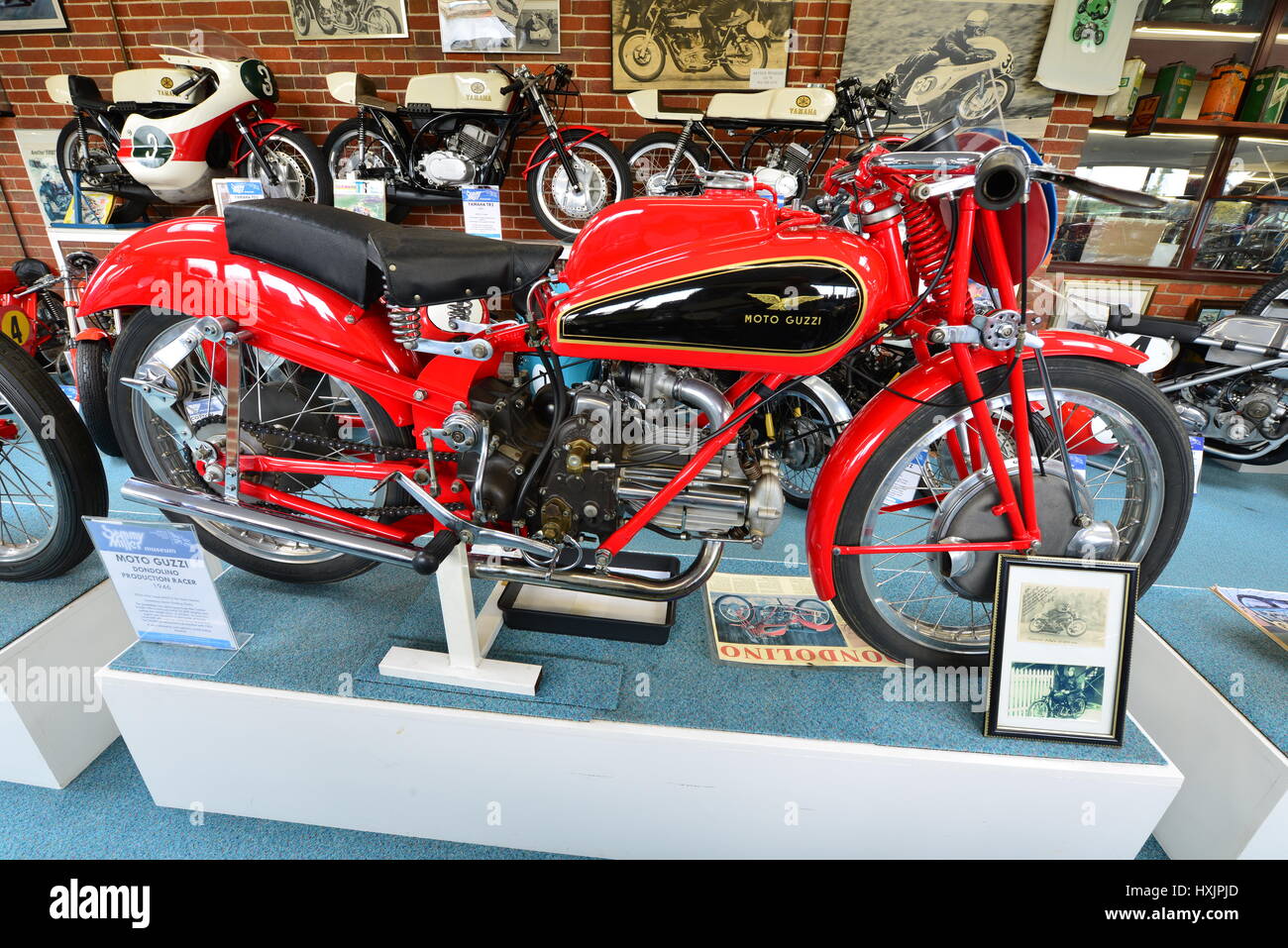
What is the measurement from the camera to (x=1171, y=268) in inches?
146

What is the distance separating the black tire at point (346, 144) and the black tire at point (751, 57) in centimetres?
182

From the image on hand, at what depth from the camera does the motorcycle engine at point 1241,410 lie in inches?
114

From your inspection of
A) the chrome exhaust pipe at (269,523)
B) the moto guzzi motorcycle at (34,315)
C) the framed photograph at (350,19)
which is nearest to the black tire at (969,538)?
the chrome exhaust pipe at (269,523)

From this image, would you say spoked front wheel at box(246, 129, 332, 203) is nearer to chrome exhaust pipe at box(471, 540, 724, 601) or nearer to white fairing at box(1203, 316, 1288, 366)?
chrome exhaust pipe at box(471, 540, 724, 601)

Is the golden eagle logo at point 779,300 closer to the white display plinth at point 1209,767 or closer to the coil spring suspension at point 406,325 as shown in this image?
the coil spring suspension at point 406,325

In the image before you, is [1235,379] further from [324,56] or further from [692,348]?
[324,56]

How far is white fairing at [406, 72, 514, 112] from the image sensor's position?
303cm

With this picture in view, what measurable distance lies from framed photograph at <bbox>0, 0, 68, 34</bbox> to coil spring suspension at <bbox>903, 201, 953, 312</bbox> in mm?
5116

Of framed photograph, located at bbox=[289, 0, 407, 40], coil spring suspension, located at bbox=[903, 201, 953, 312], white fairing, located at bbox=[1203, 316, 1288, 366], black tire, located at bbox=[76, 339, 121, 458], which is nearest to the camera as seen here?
coil spring suspension, located at bbox=[903, 201, 953, 312]

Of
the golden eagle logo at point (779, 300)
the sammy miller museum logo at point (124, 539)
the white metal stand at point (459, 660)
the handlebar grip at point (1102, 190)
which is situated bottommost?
the white metal stand at point (459, 660)

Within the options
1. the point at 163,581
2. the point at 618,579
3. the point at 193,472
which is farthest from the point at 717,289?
the point at 193,472

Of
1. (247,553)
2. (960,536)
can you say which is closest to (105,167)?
(247,553)

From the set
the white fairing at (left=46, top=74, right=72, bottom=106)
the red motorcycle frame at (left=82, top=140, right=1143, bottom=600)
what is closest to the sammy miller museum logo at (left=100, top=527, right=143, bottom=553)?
the red motorcycle frame at (left=82, top=140, right=1143, bottom=600)
